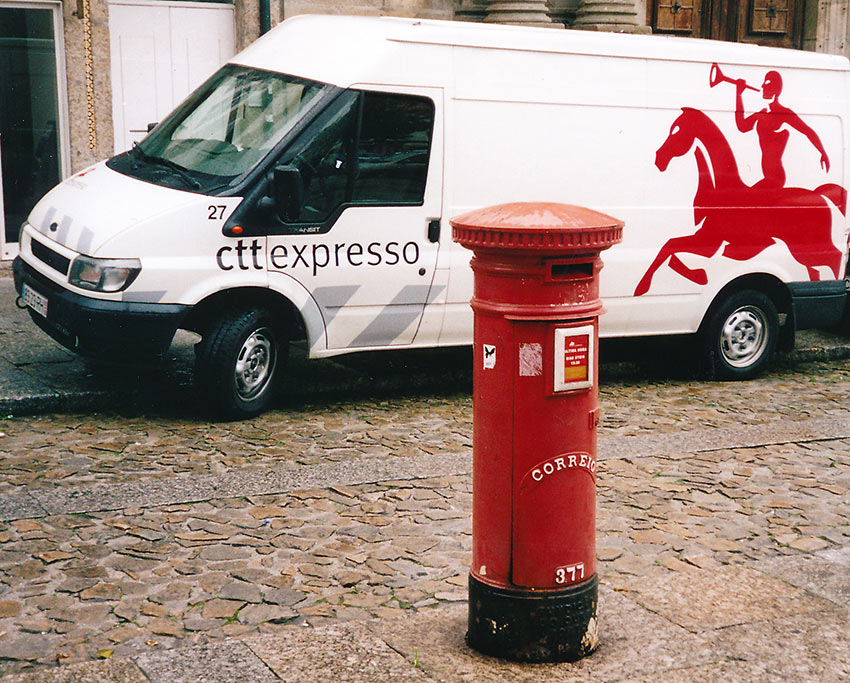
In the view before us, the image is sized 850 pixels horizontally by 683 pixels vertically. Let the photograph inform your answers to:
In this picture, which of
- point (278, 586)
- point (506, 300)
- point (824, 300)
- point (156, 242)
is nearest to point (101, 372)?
point (156, 242)

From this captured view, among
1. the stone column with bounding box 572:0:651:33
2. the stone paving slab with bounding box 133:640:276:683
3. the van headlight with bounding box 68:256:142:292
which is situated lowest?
the stone paving slab with bounding box 133:640:276:683

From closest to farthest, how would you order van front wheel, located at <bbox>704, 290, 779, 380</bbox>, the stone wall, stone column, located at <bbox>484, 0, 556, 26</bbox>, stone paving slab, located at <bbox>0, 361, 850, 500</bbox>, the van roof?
1. stone paving slab, located at <bbox>0, 361, 850, 500</bbox>
2. the van roof
3. van front wheel, located at <bbox>704, 290, 779, 380</bbox>
4. the stone wall
5. stone column, located at <bbox>484, 0, 556, 26</bbox>

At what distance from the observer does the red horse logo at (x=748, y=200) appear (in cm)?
880

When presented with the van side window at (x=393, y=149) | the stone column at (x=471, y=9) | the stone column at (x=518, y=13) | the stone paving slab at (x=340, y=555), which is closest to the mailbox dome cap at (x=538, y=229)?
the stone paving slab at (x=340, y=555)

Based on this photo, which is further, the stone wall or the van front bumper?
the stone wall

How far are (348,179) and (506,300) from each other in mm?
3780

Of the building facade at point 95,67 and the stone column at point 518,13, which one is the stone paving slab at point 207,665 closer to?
the building facade at point 95,67

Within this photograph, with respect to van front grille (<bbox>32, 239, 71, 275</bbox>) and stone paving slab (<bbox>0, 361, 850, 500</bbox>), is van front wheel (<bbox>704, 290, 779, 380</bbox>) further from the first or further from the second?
→ van front grille (<bbox>32, 239, 71, 275</bbox>)

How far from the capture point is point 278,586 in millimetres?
4918

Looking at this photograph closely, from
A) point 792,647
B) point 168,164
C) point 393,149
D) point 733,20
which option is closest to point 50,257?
point 168,164

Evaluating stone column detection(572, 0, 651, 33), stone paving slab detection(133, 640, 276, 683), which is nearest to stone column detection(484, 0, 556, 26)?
stone column detection(572, 0, 651, 33)

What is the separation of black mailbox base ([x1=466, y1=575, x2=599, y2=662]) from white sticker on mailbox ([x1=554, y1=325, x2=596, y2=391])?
2.31 ft

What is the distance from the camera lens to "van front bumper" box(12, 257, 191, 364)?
708 cm

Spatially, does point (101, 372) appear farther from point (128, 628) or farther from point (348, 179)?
point (128, 628)
